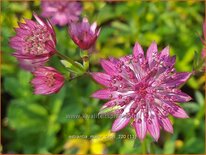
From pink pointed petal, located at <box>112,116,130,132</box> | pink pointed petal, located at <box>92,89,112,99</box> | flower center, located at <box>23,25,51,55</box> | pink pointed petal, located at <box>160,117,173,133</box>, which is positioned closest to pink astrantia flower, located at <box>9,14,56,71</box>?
flower center, located at <box>23,25,51,55</box>

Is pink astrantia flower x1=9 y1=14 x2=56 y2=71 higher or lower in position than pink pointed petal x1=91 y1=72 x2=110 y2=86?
higher

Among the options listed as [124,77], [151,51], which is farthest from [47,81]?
[151,51]

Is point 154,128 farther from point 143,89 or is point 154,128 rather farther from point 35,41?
point 35,41

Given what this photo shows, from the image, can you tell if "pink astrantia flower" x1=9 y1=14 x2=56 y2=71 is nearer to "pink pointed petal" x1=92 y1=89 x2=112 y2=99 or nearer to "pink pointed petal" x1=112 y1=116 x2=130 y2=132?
"pink pointed petal" x1=92 y1=89 x2=112 y2=99

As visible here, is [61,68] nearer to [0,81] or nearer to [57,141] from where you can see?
[57,141]

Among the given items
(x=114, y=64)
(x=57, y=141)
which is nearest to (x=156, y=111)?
(x=114, y=64)
